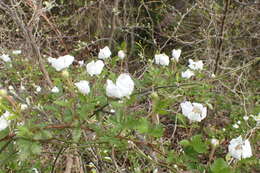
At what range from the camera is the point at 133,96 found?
953 millimetres

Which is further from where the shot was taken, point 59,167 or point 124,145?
point 59,167

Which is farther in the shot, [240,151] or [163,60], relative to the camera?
[163,60]

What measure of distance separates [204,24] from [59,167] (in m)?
2.74

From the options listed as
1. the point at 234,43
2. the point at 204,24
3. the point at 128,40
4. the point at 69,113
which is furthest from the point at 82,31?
the point at 69,113

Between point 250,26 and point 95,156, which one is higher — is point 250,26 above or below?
above

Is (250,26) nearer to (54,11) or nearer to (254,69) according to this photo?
(254,69)

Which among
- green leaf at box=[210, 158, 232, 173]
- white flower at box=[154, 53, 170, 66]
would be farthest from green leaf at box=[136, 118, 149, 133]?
white flower at box=[154, 53, 170, 66]

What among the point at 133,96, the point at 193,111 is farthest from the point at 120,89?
the point at 193,111

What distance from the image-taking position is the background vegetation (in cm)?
99

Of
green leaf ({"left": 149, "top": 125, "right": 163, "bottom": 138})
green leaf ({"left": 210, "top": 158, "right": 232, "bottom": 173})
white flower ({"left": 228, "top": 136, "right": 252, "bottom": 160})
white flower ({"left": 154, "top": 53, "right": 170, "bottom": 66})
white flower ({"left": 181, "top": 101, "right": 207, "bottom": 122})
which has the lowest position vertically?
green leaf ({"left": 210, "top": 158, "right": 232, "bottom": 173})

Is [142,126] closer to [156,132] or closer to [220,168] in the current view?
[156,132]

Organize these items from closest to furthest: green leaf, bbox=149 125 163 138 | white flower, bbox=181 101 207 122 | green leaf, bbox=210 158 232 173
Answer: green leaf, bbox=210 158 232 173 < green leaf, bbox=149 125 163 138 < white flower, bbox=181 101 207 122

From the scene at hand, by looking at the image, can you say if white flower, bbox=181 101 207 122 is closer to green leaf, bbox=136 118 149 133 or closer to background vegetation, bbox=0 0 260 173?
background vegetation, bbox=0 0 260 173

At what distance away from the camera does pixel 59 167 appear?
2.27 metres
